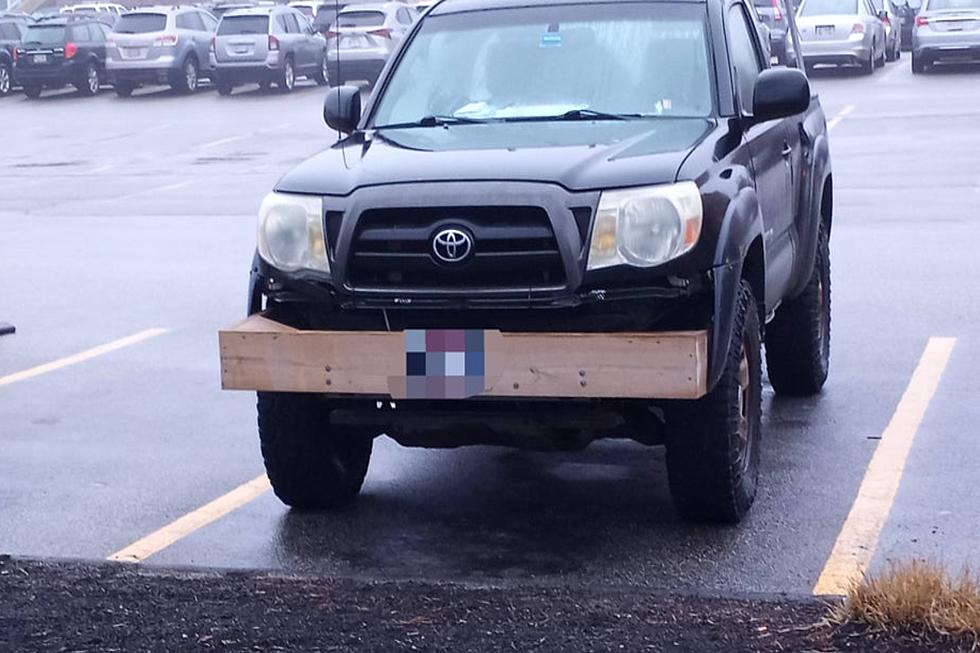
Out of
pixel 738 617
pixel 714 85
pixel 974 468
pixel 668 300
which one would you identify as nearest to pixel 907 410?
pixel 974 468

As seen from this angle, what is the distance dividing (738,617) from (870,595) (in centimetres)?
39

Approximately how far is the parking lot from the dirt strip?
36cm

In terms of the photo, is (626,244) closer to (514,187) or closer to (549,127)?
(514,187)

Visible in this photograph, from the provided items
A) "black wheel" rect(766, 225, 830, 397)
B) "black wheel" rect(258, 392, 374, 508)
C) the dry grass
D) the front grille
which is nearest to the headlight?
the front grille

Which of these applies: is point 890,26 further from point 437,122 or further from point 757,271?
point 757,271

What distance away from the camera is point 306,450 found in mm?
6316

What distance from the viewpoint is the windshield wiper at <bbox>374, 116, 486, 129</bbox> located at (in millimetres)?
6855

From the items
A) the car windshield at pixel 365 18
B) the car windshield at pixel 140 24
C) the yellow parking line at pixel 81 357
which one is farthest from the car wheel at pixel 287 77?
the yellow parking line at pixel 81 357

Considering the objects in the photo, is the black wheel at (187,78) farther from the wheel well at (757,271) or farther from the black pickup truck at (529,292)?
the wheel well at (757,271)

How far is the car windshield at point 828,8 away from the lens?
1304 inches

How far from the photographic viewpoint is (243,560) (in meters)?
6.04

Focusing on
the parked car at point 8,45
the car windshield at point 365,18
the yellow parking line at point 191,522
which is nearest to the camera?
the yellow parking line at point 191,522

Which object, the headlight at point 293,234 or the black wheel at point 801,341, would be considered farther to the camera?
the black wheel at point 801,341

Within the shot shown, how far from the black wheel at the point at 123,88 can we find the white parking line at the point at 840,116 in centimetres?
1743
